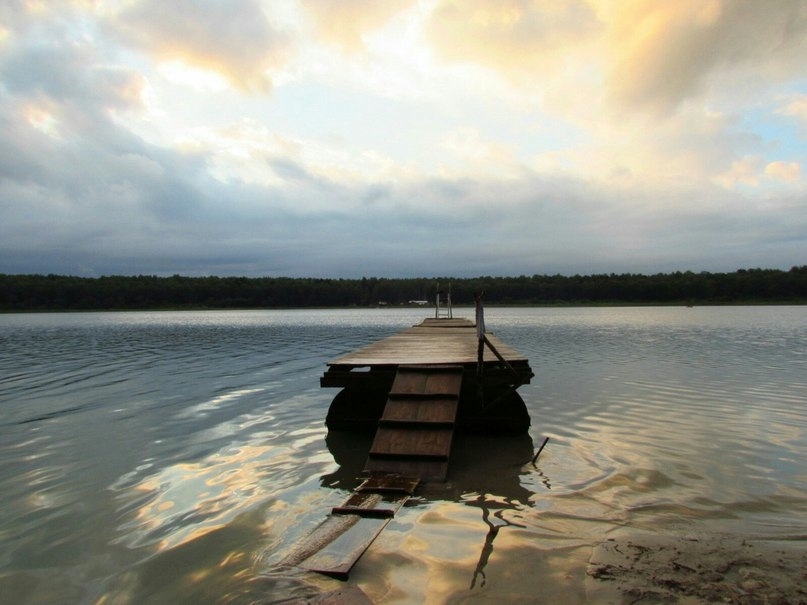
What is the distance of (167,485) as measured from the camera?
6902 mm

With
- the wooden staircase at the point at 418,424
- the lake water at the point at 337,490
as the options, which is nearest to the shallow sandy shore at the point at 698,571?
the lake water at the point at 337,490

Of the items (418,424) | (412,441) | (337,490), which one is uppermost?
(418,424)

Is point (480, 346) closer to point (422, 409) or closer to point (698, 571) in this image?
point (422, 409)

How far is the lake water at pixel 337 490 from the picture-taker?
428cm

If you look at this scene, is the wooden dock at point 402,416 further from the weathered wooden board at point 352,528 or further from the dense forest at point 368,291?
the dense forest at point 368,291

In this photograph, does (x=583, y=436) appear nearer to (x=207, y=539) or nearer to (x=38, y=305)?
(x=207, y=539)

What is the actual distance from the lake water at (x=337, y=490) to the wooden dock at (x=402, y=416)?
24 cm

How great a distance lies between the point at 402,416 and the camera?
7492 mm

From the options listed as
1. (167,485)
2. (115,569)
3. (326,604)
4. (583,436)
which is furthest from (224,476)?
(583,436)

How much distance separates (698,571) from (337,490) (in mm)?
4068

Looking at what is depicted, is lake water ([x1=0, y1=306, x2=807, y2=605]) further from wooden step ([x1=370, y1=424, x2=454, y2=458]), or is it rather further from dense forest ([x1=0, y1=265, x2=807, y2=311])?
dense forest ([x1=0, y1=265, x2=807, y2=311])

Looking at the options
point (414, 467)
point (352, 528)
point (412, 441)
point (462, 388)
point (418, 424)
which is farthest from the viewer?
point (462, 388)

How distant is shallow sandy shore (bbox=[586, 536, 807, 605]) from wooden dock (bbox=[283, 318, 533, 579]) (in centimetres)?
205

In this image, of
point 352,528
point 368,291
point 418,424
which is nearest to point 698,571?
point 352,528
